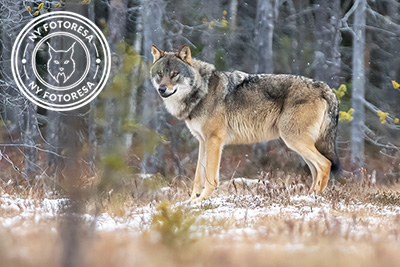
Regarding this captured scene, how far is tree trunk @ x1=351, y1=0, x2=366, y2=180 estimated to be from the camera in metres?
12.0

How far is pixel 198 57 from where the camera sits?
53.4 ft

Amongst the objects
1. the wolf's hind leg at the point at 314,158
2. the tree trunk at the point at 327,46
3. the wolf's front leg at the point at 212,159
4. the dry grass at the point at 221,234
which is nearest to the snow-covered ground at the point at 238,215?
the dry grass at the point at 221,234

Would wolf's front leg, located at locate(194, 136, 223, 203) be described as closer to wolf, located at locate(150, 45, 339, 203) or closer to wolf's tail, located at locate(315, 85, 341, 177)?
wolf, located at locate(150, 45, 339, 203)

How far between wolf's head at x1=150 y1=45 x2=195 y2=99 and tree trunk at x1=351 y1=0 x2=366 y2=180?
18.8 feet

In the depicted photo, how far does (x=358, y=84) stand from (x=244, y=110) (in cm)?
528

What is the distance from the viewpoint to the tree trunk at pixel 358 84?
39.3 ft

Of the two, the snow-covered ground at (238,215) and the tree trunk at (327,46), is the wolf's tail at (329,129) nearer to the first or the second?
the snow-covered ground at (238,215)

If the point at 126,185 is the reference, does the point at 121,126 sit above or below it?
above

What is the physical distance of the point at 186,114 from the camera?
25.5 feet

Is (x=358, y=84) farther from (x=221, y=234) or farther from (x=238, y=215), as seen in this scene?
(x=221, y=234)

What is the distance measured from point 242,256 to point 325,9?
10573mm

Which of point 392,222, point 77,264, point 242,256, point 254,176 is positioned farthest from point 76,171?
point 254,176

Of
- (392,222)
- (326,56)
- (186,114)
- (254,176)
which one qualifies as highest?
(326,56)

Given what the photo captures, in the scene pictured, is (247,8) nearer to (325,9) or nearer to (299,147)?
(325,9)
